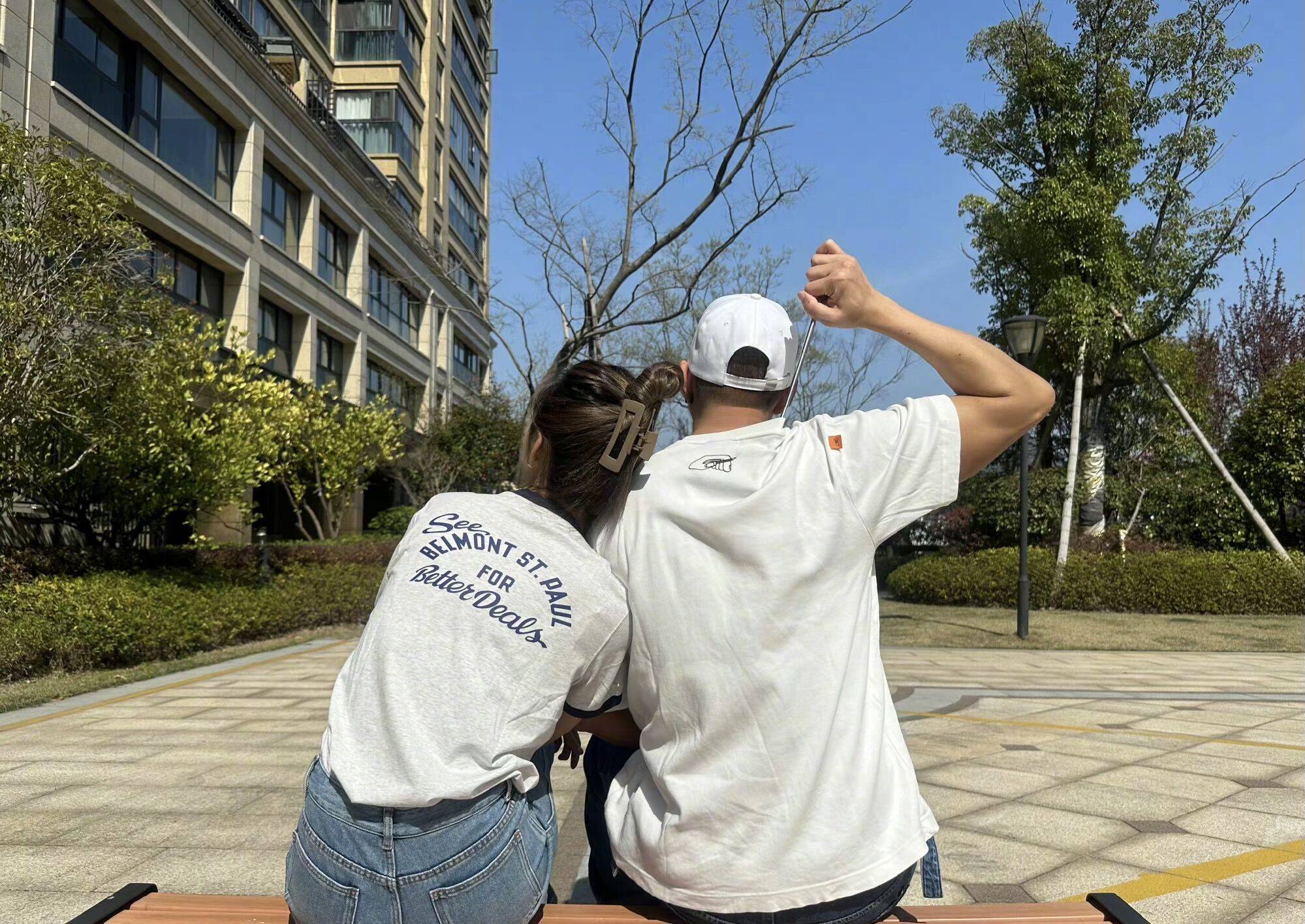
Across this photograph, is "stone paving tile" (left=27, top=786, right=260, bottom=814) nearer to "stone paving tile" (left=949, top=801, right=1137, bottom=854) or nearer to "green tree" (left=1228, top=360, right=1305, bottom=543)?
"stone paving tile" (left=949, top=801, right=1137, bottom=854)

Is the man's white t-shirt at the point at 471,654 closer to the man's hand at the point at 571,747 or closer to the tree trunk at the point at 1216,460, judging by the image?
the man's hand at the point at 571,747

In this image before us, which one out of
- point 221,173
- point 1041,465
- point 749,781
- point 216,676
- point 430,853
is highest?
point 221,173

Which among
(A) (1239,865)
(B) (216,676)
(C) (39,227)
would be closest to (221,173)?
(C) (39,227)

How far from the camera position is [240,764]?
209 inches

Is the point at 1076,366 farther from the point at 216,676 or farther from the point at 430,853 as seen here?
the point at 430,853

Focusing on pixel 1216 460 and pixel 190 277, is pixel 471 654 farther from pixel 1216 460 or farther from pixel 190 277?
pixel 190 277

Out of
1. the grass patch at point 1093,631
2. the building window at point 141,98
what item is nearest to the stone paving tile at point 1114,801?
the grass patch at point 1093,631

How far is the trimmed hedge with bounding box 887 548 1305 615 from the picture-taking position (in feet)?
52.4

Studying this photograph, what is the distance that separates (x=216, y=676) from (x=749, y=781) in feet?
28.3

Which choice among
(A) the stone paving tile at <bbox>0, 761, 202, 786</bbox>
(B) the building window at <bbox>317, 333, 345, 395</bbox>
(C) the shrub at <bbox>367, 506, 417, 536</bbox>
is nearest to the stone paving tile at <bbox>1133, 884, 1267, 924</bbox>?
(A) the stone paving tile at <bbox>0, 761, 202, 786</bbox>

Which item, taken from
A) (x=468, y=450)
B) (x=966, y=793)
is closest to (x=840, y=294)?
(x=966, y=793)

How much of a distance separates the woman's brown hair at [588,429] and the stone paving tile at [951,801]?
3124 millimetres

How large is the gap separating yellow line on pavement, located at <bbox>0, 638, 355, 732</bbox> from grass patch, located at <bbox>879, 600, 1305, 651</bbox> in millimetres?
7217

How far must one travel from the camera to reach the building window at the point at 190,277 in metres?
17.1
